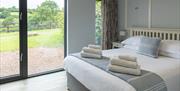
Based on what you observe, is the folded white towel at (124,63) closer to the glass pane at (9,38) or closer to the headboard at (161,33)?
the headboard at (161,33)

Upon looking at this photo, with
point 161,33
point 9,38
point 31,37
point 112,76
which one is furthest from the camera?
point 31,37

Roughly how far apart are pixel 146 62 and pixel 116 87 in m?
1.01

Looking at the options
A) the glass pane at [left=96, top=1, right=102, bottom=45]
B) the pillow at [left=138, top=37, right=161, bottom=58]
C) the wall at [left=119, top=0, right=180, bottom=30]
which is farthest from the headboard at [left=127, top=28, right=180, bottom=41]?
the glass pane at [left=96, top=1, right=102, bottom=45]

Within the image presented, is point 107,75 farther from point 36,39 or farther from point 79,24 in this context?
point 79,24

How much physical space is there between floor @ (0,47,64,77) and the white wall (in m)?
0.34

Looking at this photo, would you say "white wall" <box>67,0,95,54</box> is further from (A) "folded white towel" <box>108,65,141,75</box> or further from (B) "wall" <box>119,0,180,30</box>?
(A) "folded white towel" <box>108,65,141,75</box>

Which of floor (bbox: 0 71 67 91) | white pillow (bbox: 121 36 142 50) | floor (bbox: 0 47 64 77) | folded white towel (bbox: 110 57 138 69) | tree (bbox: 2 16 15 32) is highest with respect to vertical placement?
tree (bbox: 2 16 15 32)

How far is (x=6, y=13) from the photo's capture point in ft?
11.7

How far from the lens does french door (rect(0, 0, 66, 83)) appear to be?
363cm

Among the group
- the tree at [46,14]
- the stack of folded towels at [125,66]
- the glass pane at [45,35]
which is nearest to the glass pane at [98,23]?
the glass pane at [45,35]

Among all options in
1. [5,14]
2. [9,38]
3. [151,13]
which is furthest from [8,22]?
[151,13]

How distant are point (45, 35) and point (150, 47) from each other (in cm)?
221

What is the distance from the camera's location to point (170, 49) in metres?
3.21

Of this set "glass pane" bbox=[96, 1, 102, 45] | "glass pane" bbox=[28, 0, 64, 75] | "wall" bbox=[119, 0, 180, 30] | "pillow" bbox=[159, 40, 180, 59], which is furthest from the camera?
"glass pane" bbox=[96, 1, 102, 45]
